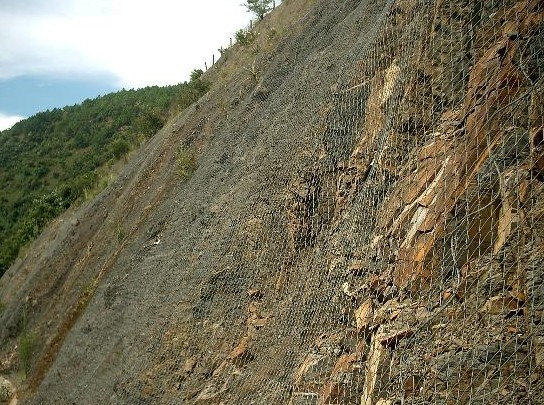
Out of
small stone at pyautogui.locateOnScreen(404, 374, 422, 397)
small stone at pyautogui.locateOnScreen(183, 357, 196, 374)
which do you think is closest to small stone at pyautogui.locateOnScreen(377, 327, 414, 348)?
small stone at pyautogui.locateOnScreen(404, 374, 422, 397)

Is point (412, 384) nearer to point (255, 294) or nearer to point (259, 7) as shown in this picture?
point (255, 294)

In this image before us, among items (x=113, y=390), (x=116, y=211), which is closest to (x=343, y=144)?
(x=113, y=390)

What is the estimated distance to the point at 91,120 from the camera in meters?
55.1

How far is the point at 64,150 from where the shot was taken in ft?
164

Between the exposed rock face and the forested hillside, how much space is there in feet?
35.6

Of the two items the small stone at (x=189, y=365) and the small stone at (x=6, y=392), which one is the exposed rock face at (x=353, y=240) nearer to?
the small stone at (x=189, y=365)

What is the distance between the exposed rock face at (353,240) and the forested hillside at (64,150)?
35.6 feet

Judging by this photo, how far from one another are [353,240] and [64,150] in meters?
49.2

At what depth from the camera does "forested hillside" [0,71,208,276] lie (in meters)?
26.3

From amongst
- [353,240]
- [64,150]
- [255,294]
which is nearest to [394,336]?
[353,240]

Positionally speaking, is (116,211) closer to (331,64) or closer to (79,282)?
(79,282)

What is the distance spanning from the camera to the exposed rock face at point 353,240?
3.64m

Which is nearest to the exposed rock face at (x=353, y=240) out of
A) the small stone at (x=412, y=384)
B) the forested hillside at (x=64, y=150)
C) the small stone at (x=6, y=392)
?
the small stone at (x=412, y=384)

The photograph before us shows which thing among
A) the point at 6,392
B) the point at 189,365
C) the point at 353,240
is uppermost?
the point at 353,240
